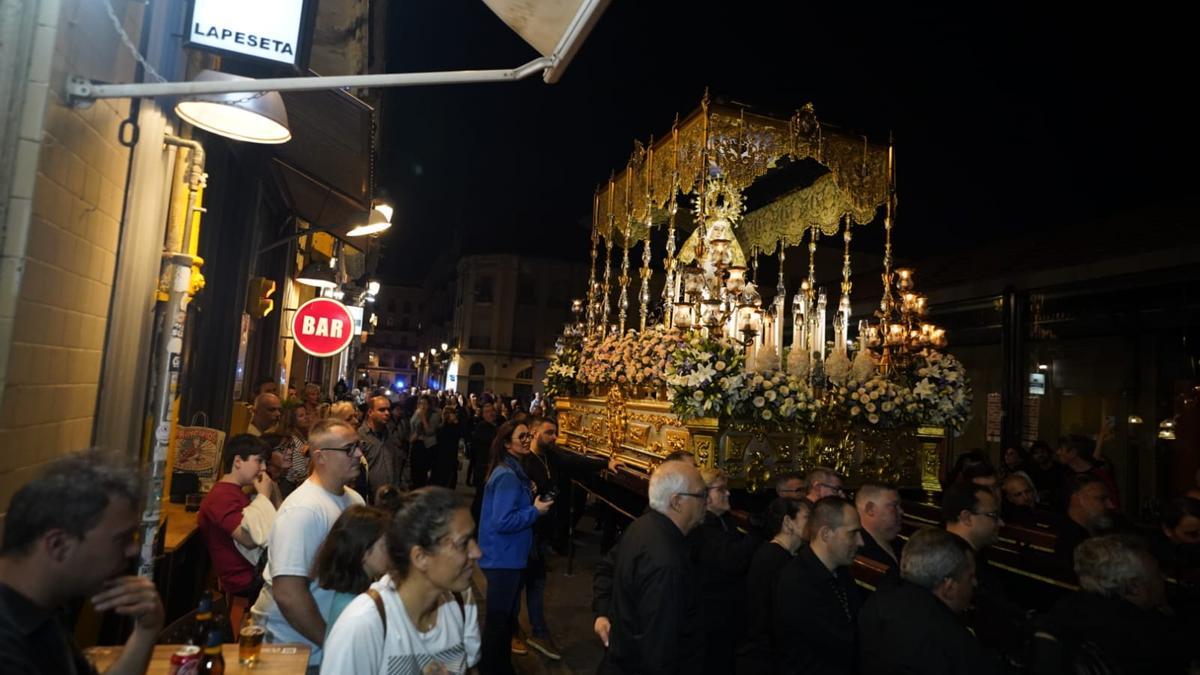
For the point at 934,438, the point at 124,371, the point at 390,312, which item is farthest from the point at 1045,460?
the point at 390,312

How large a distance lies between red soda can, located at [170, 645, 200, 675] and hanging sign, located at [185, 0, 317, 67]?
9.79 feet

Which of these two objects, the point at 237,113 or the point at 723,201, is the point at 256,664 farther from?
the point at 723,201

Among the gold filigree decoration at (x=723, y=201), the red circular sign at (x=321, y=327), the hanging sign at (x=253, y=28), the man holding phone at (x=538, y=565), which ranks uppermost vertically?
the gold filigree decoration at (x=723, y=201)

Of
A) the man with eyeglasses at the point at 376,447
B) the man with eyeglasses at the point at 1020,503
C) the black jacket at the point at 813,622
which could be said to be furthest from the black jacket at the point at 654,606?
the man with eyeglasses at the point at 376,447

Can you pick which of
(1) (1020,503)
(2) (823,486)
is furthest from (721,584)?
(1) (1020,503)

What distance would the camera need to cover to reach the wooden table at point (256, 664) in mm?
2625

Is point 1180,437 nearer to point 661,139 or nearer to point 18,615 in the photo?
point 661,139

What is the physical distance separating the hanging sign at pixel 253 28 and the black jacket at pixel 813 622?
394 cm

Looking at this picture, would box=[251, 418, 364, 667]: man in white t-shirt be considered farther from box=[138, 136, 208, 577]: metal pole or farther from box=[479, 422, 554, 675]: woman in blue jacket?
box=[479, 422, 554, 675]: woman in blue jacket

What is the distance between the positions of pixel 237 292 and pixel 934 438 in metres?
9.11

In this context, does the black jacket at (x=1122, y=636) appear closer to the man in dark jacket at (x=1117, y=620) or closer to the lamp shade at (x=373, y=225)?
the man in dark jacket at (x=1117, y=620)

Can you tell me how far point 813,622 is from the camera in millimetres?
3568

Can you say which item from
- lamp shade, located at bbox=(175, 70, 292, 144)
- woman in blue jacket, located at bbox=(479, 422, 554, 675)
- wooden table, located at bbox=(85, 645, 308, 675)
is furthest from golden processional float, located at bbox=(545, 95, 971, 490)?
wooden table, located at bbox=(85, 645, 308, 675)

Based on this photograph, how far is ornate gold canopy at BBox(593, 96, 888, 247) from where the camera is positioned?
380 inches
